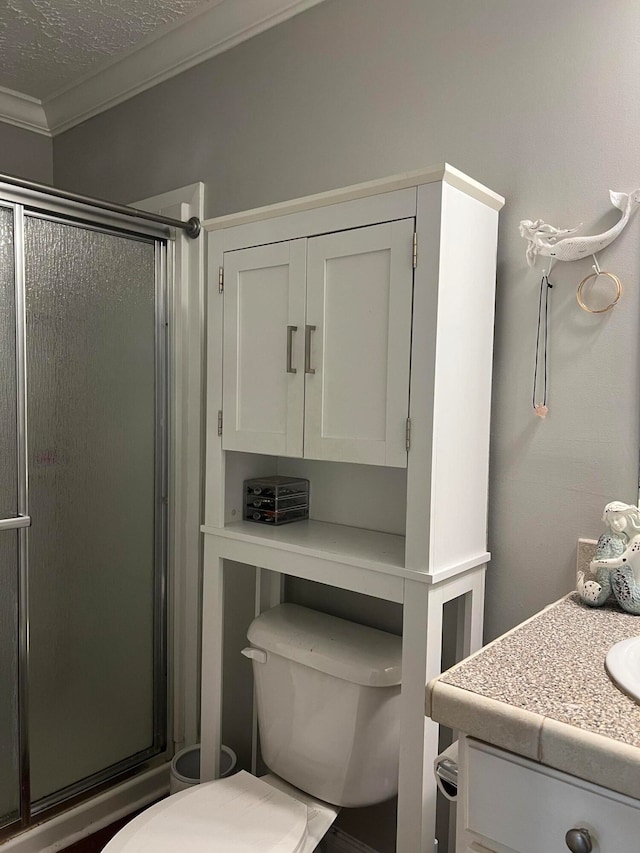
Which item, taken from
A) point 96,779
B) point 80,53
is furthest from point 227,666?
point 80,53

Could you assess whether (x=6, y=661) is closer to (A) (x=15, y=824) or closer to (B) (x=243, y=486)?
(A) (x=15, y=824)

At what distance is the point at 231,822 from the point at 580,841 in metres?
0.85

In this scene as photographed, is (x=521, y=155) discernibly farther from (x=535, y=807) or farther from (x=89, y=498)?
(x=89, y=498)

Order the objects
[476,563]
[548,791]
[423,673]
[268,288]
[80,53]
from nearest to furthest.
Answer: [548,791]
[423,673]
[476,563]
[268,288]
[80,53]

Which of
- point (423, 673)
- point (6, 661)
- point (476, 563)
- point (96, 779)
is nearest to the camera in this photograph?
point (423, 673)

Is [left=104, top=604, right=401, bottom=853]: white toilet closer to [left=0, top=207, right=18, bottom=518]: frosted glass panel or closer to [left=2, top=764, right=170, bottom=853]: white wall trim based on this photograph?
[left=2, top=764, right=170, bottom=853]: white wall trim

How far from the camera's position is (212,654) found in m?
1.71

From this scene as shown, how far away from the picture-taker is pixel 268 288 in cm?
157

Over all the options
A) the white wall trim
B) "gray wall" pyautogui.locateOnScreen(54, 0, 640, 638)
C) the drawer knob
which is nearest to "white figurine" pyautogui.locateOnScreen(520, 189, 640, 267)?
"gray wall" pyautogui.locateOnScreen(54, 0, 640, 638)

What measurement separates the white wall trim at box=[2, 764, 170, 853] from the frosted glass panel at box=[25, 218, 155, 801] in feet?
0.27

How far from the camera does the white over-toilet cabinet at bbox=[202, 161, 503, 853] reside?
129 centimetres

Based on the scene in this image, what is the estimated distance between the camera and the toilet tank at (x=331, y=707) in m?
1.45

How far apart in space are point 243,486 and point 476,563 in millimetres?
655

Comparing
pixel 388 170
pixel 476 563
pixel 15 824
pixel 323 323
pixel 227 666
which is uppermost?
pixel 388 170
